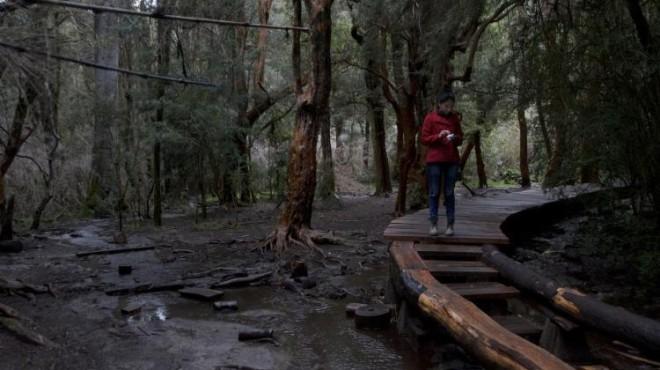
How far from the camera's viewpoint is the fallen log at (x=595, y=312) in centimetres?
413

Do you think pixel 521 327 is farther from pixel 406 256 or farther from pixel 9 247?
pixel 9 247

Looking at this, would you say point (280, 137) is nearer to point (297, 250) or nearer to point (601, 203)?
point (297, 250)

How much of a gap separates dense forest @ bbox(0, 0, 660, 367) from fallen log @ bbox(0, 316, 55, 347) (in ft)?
6.23

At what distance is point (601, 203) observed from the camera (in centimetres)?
916

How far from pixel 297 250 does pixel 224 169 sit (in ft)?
23.9

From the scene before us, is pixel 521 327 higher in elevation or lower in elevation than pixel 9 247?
lower

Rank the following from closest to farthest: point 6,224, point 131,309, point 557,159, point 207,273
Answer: point 131,309, point 207,273, point 557,159, point 6,224

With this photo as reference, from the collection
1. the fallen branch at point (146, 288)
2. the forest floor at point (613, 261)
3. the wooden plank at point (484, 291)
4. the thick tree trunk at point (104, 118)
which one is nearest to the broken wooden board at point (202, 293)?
the fallen branch at point (146, 288)

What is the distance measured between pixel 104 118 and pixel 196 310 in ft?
26.2

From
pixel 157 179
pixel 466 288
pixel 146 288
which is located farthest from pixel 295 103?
pixel 466 288

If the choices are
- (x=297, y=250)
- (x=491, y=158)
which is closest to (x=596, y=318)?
(x=297, y=250)

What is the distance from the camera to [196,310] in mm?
7102

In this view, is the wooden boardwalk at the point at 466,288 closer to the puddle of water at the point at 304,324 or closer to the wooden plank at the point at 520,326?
the wooden plank at the point at 520,326

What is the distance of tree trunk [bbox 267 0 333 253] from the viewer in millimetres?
10781
